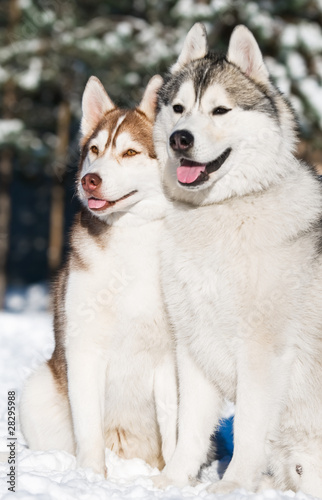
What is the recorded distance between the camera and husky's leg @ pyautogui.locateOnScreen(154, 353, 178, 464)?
3.71 meters

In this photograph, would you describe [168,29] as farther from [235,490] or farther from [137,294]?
[235,490]

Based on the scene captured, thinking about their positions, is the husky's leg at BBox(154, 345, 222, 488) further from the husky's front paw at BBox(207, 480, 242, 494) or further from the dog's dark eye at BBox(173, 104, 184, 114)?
the dog's dark eye at BBox(173, 104, 184, 114)

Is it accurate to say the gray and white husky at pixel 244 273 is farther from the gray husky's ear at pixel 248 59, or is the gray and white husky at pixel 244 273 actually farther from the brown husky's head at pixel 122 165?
the brown husky's head at pixel 122 165

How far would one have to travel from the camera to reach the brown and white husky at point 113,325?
11.7 feet

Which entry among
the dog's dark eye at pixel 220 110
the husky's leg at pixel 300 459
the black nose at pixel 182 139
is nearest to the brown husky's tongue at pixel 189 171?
the black nose at pixel 182 139

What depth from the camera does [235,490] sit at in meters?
2.94

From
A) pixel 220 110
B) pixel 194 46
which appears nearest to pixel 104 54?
pixel 194 46

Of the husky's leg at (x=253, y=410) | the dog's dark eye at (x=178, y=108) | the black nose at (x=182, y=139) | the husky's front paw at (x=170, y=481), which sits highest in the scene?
the dog's dark eye at (x=178, y=108)

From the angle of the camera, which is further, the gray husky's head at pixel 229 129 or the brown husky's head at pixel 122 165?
the brown husky's head at pixel 122 165

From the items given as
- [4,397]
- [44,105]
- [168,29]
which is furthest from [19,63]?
[4,397]

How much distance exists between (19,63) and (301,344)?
33.5ft

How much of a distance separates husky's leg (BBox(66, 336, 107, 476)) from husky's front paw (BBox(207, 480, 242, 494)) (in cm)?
72

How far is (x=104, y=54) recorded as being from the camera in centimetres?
1154

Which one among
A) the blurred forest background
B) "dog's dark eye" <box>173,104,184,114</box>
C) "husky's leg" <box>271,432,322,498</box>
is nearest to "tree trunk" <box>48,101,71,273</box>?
the blurred forest background
